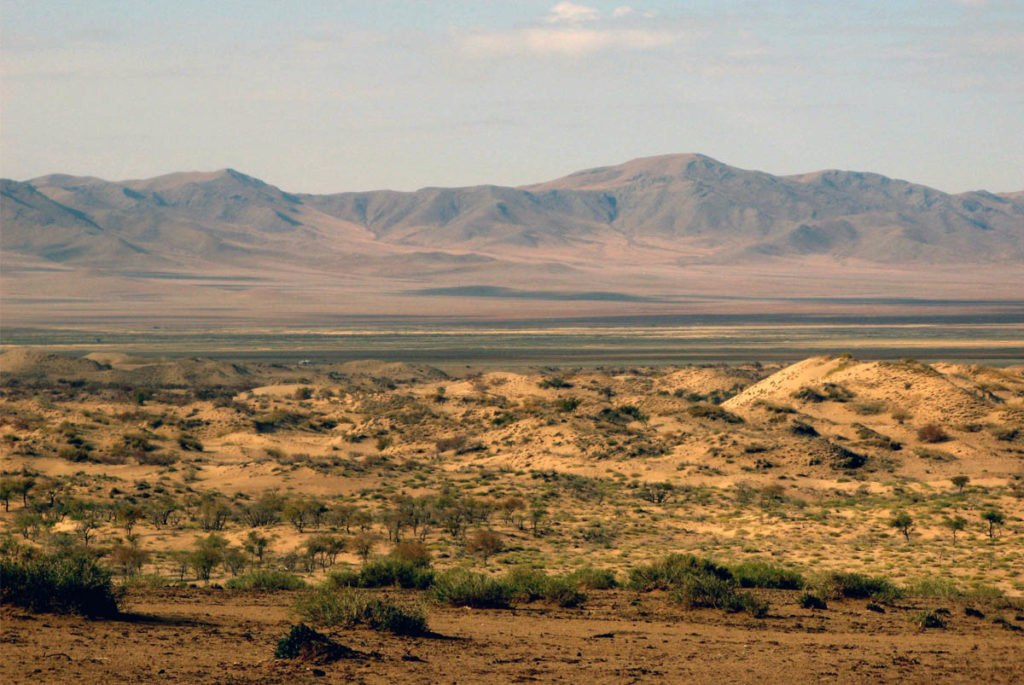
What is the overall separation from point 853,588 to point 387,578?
9.11 metres

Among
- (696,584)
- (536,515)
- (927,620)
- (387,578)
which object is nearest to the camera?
(927,620)

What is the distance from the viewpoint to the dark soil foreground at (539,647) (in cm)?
1373

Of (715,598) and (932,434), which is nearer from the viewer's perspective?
(715,598)

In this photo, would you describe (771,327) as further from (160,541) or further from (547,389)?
(160,541)

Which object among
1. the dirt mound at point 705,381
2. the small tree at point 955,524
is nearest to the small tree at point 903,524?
the small tree at point 955,524

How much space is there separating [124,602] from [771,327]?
158409mm

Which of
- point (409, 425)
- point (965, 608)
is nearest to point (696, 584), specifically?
point (965, 608)

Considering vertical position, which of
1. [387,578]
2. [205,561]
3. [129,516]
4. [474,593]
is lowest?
[129,516]

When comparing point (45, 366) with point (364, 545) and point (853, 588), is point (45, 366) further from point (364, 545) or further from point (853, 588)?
point (853, 588)

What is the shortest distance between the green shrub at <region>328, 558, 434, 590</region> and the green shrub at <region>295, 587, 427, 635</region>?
16.0 ft

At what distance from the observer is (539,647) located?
15.5 metres

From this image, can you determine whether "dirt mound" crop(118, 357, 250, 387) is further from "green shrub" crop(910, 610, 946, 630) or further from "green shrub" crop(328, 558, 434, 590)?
"green shrub" crop(910, 610, 946, 630)

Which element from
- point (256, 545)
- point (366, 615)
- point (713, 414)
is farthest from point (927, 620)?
point (713, 414)

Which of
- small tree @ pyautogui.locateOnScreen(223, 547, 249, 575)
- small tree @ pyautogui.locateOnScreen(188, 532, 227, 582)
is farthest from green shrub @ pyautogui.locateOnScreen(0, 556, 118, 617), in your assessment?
small tree @ pyautogui.locateOnScreen(223, 547, 249, 575)
